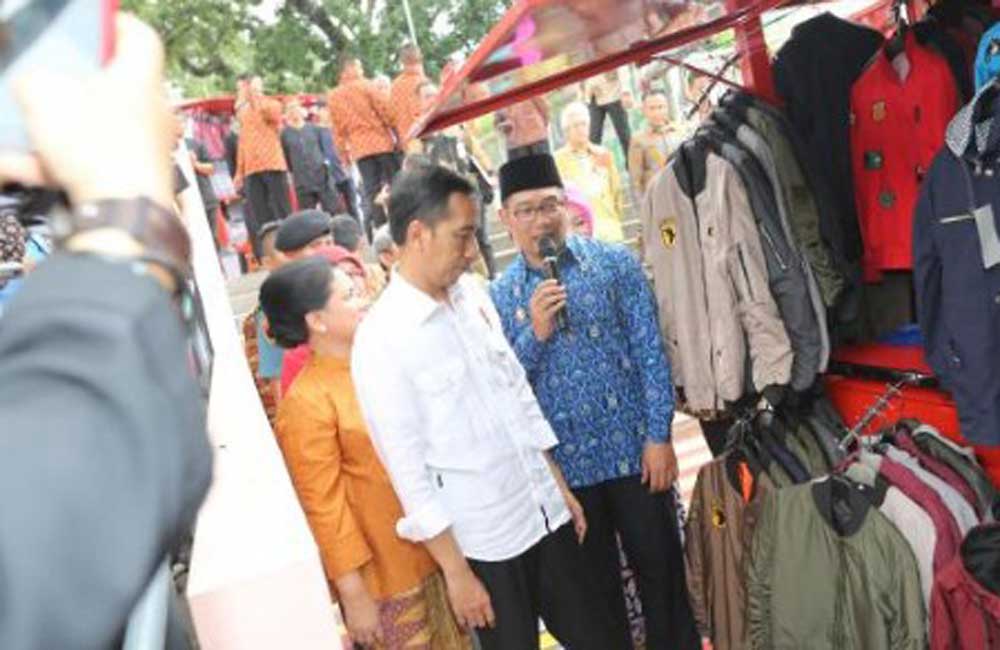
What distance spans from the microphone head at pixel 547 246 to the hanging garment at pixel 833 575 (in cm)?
105

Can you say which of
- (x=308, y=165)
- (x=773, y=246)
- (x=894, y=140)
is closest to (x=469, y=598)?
(x=773, y=246)

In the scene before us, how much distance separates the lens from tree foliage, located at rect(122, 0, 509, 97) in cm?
1881

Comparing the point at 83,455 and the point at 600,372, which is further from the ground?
the point at 83,455

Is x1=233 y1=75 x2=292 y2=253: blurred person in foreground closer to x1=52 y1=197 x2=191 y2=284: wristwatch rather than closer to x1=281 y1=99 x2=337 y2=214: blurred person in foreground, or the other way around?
x1=281 y1=99 x2=337 y2=214: blurred person in foreground

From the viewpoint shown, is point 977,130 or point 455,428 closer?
point 977,130

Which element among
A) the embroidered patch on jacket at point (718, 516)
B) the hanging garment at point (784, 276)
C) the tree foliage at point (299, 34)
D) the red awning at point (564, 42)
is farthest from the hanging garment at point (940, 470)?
the tree foliage at point (299, 34)

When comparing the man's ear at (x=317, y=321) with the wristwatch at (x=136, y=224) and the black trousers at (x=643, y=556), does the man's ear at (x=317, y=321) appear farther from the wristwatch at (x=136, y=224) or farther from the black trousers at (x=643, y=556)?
the wristwatch at (x=136, y=224)

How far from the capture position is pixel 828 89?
307 centimetres

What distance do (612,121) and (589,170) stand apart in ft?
6.74

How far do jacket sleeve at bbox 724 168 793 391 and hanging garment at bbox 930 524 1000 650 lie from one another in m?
0.72

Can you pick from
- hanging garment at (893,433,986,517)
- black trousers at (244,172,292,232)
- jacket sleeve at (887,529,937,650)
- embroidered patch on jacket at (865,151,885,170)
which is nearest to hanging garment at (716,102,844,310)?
embroidered patch on jacket at (865,151,885,170)

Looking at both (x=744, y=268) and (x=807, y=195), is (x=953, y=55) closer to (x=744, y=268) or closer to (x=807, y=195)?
(x=807, y=195)

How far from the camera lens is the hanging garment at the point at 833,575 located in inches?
93.6

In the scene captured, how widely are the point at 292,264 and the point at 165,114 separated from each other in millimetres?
2289
